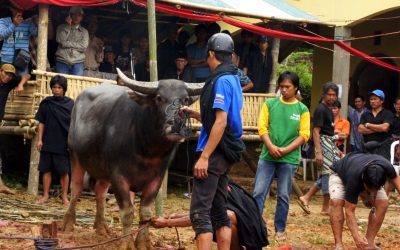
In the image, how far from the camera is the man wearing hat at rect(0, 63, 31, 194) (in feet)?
38.8

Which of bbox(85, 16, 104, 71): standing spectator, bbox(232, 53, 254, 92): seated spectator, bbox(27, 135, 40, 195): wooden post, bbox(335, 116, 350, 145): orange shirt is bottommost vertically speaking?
bbox(27, 135, 40, 195): wooden post

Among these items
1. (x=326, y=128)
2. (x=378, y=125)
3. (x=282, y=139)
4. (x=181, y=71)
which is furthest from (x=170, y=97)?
(x=181, y=71)

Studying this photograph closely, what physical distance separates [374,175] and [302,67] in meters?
23.8

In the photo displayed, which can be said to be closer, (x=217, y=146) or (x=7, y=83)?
(x=217, y=146)

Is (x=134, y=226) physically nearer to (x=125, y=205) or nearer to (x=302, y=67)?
(x=125, y=205)

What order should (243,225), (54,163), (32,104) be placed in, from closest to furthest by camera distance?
(243,225) → (54,163) → (32,104)

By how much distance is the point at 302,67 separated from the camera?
104 ft

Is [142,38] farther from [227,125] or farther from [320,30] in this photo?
[227,125]

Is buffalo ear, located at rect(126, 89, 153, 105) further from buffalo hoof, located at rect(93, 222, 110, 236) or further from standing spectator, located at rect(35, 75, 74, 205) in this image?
standing spectator, located at rect(35, 75, 74, 205)

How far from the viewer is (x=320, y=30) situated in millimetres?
19953

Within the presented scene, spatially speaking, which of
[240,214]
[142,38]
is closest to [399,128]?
Result: [142,38]

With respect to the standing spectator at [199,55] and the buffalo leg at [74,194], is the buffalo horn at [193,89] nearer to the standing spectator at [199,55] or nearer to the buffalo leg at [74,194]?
the buffalo leg at [74,194]

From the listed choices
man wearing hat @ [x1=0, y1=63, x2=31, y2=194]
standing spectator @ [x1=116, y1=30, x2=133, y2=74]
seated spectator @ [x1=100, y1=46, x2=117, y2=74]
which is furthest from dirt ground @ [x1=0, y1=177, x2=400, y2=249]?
standing spectator @ [x1=116, y1=30, x2=133, y2=74]

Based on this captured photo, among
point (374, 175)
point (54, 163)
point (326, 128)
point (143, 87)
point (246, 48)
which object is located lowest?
point (54, 163)
